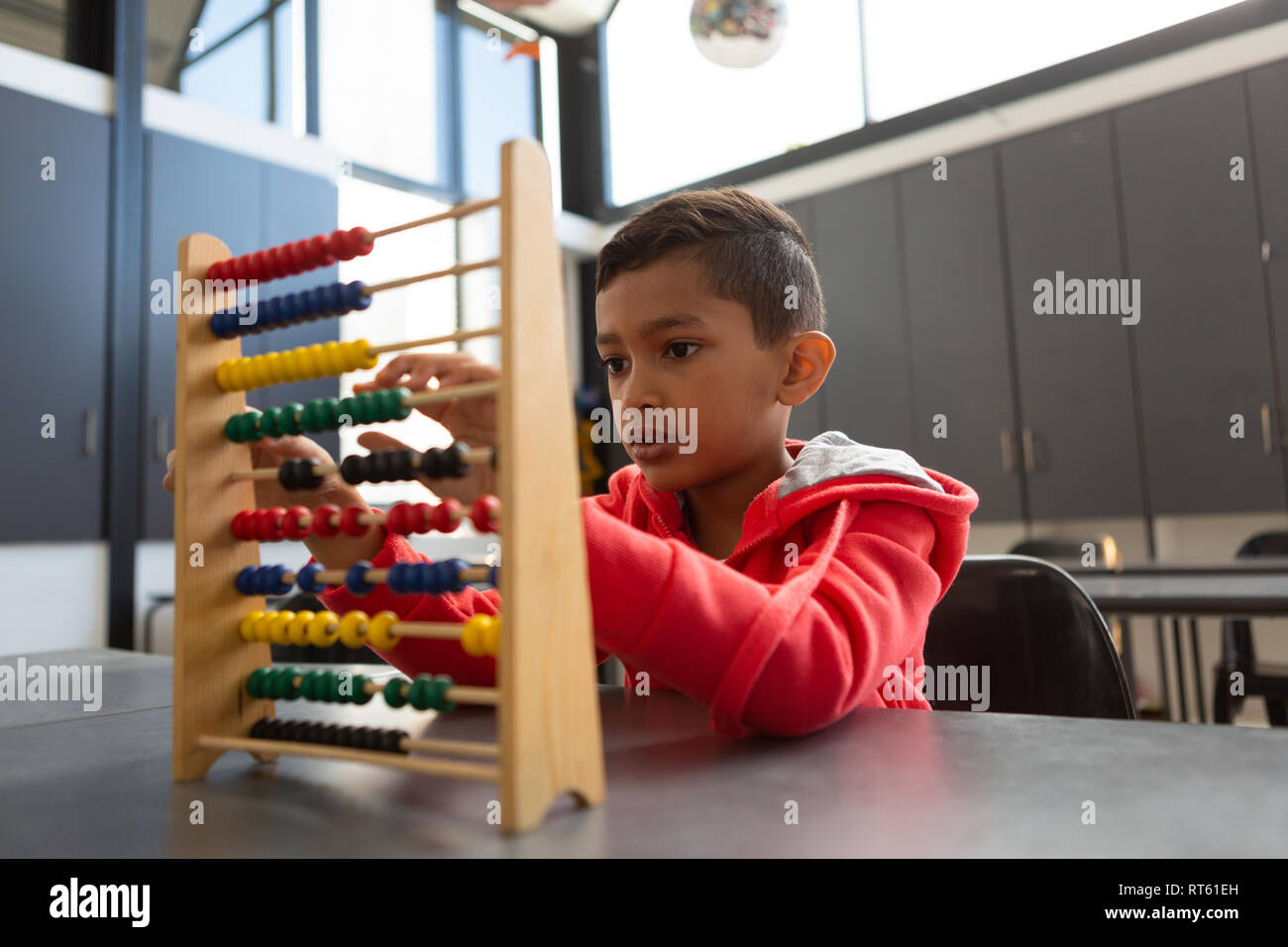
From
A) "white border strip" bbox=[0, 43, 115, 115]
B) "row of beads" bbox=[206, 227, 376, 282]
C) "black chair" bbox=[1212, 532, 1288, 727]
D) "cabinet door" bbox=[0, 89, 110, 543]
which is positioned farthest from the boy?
"white border strip" bbox=[0, 43, 115, 115]

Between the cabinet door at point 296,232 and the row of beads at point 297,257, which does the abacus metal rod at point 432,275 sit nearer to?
the row of beads at point 297,257

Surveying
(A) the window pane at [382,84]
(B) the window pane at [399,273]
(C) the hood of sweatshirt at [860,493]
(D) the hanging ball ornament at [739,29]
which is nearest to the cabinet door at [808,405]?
(D) the hanging ball ornament at [739,29]

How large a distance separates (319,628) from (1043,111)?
520 cm

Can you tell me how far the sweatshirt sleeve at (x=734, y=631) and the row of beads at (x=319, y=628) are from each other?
146 millimetres

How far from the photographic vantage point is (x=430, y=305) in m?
6.05

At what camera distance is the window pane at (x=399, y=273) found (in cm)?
551

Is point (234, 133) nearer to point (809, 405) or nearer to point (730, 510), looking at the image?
point (809, 405)

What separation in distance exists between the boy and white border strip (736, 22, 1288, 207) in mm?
4234

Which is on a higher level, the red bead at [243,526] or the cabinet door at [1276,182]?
the cabinet door at [1276,182]

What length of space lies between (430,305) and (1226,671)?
4.85 metres

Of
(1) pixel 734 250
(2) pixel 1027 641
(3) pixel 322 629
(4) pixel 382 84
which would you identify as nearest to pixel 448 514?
(3) pixel 322 629

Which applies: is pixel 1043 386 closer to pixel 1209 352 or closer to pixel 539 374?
pixel 1209 352

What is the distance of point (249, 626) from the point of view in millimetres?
694
